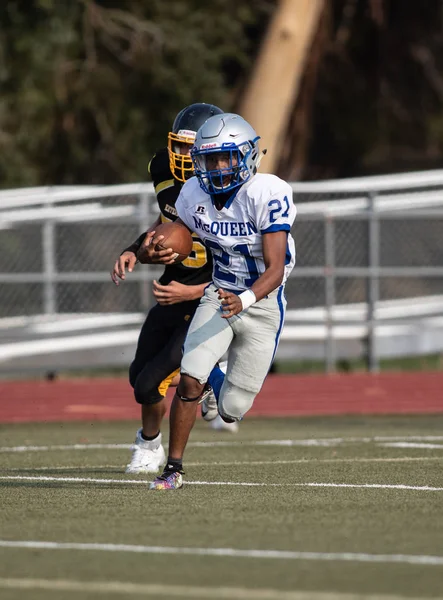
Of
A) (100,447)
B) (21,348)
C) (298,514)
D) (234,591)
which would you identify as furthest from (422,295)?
(234,591)

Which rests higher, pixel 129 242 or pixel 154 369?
pixel 129 242

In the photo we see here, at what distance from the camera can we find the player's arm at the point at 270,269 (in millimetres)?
7538

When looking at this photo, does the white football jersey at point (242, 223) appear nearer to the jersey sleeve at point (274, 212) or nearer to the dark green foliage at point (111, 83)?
the jersey sleeve at point (274, 212)

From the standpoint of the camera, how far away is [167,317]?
9141 mm

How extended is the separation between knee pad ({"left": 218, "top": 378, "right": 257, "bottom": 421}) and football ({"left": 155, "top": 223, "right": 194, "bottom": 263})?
809 millimetres

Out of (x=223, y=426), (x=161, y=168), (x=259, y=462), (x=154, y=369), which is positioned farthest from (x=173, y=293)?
(x=223, y=426)

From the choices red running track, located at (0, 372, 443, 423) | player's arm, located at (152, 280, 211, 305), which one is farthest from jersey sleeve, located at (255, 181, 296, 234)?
red running track, located at (0, 372, 443, 423)

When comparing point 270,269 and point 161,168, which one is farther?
point 161,168

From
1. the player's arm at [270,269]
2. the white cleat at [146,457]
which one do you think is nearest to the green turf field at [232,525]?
the white cleat at [146,457]

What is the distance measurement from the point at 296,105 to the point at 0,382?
11.4m

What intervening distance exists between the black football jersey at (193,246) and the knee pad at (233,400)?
1342 mm

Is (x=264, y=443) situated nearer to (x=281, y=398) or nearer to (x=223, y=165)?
(x=281, y=398)

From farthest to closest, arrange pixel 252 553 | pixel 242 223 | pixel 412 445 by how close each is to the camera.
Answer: pixel 412 445
pixel 242 223
pixel 252 553

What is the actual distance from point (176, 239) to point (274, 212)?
0.71m
